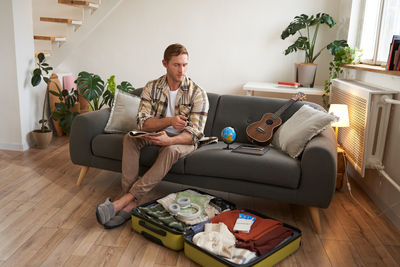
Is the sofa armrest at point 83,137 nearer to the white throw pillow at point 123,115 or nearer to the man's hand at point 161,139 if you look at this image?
the white throw pillow at point 123,115

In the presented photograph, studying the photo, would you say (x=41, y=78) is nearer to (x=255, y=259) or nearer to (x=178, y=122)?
(x=178, y=122)

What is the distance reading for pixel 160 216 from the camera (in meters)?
2.23

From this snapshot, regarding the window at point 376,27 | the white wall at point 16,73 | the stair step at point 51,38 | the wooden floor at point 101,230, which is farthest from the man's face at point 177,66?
the stair step at point 51,38

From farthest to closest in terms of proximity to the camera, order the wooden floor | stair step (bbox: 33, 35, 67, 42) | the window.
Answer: stair step (bbox: 33, 35, 67, 42) < the window < the wooden floor

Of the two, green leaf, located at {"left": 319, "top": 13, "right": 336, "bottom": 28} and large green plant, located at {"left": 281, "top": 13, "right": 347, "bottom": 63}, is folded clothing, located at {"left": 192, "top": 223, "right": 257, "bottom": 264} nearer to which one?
large green plant, located at {"left": 281, "top": 13, "right": 347, "bottom": 63}

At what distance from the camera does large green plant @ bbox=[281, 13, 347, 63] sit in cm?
390

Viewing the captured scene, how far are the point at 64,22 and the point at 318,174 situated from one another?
12.0 feet

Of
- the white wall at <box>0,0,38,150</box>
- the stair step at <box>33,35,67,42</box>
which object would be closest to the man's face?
the white wall at <box>0,0,38,150</box>

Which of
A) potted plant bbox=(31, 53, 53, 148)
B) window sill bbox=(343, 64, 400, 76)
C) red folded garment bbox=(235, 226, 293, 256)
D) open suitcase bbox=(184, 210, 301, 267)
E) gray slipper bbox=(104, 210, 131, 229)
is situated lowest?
gray slipper bbox=(104, 210, 131, 229)

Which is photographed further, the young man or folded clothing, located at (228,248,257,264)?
the young man

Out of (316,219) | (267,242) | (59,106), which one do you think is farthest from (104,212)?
(59,106)

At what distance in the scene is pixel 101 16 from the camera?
466 cm

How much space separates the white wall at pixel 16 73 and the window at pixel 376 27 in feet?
10.9

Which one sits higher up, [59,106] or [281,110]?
[281,110]
